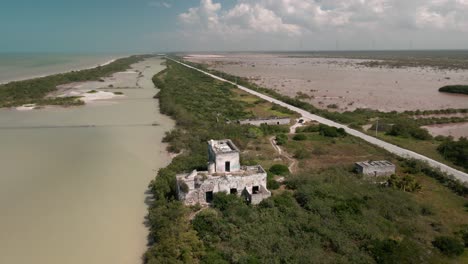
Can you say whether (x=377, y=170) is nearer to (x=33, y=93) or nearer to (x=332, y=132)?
(x=332, y=132)

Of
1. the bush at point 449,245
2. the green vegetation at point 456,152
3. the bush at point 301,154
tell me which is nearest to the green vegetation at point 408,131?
the green vegetation at point 456,152

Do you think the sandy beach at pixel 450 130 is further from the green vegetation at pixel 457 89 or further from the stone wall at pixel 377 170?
the green vegetation at pixel 457 89

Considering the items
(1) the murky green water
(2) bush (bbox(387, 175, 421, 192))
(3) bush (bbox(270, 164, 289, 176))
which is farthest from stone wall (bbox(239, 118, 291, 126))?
(2) bush (bbox(387, 175, 421, 192))

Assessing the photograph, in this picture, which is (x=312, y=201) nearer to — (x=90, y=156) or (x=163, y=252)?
(x=163, y=252)

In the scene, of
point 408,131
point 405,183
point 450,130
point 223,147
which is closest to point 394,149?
point 408,131

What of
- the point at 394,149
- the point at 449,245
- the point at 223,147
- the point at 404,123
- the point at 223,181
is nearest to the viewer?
the point at 449,245

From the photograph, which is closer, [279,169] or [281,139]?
[279,169]

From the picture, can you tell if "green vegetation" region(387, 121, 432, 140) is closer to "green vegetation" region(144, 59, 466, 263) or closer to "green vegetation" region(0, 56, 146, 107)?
"green vegetation" region(144, 59, 466, 263)

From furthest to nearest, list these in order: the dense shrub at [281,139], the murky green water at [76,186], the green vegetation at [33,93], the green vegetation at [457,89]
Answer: the green vegetation at [457,89]
the green vegetation at [33,93]
the dense shrub at [281,139]
the murky green water at [76,186]
